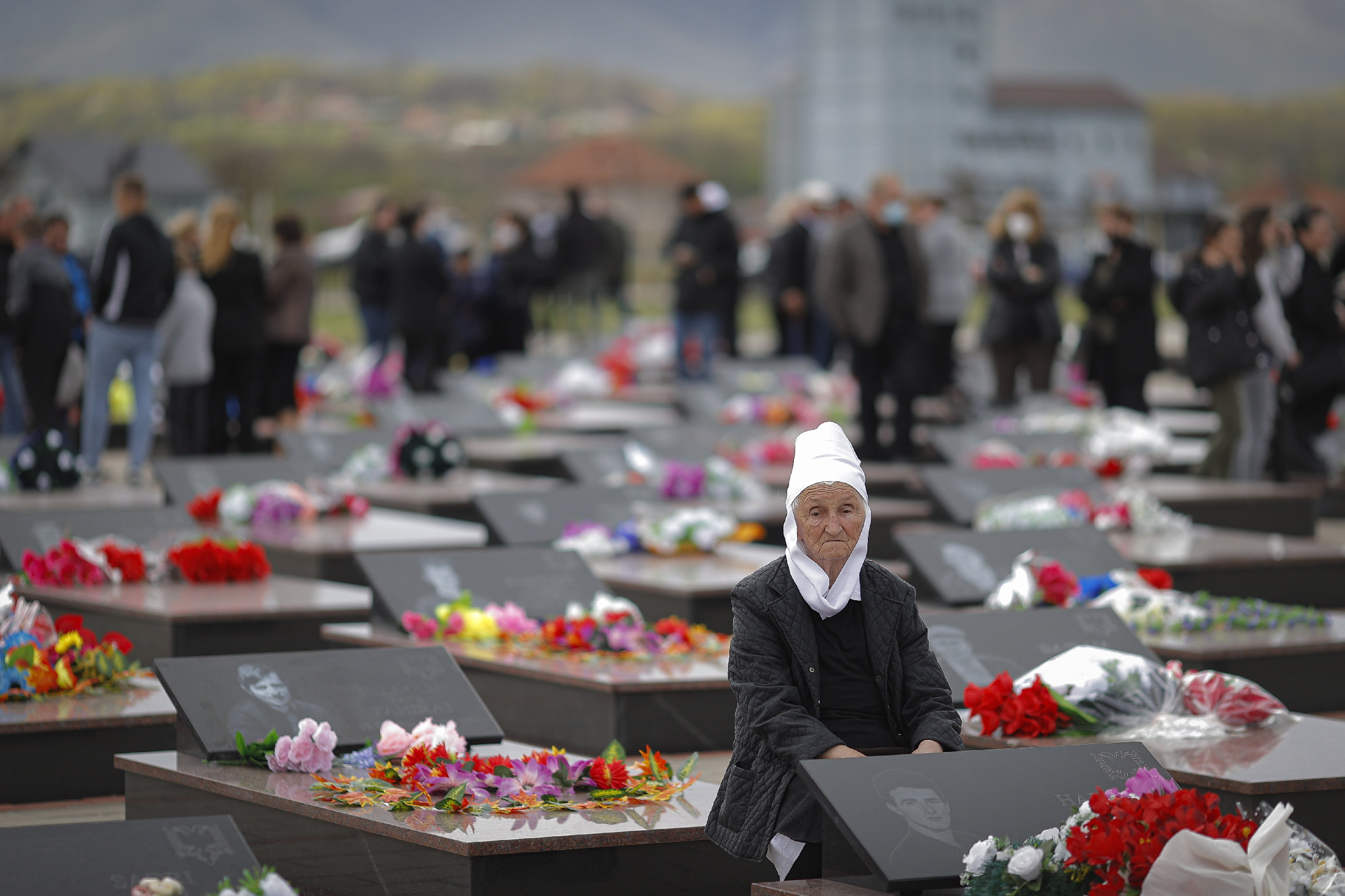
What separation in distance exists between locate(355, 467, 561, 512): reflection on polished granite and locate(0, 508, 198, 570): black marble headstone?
2052 mm

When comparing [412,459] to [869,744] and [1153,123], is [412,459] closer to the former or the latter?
[869,744]

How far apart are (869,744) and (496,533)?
16.9ft

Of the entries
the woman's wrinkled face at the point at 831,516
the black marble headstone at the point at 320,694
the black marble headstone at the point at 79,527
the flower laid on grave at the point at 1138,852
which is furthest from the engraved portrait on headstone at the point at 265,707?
the black marble headstone at the point at 79,527

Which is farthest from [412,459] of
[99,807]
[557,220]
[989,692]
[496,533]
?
[557,220]

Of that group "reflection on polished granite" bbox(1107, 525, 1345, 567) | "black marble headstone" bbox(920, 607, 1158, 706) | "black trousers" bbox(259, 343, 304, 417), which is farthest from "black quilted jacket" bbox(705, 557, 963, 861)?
"black trousers" bbox(259, 343, 304, 417)

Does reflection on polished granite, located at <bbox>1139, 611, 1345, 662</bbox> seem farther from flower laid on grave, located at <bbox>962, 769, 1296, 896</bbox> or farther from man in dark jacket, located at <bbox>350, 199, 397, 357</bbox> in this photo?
man in dark jacket, located at <bbox>350, 199, 397, 357</bbox>

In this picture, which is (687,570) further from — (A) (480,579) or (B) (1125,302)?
(B) (1125,302)

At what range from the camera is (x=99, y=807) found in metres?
6.18

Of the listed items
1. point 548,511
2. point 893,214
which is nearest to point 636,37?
point 893,214

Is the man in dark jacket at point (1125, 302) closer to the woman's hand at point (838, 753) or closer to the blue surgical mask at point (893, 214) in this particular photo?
the blue surgical mask at point (893, 214)

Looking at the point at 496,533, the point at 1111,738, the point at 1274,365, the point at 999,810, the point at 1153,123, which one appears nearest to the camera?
the point at 999,810

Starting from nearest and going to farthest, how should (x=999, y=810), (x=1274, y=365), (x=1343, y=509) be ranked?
1. (x=999, y=810)
2. (x=1274, y=365)
3. (x=1343, y=509)

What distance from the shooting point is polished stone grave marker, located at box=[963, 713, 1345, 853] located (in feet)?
17.3

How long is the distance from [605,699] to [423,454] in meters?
5.64
